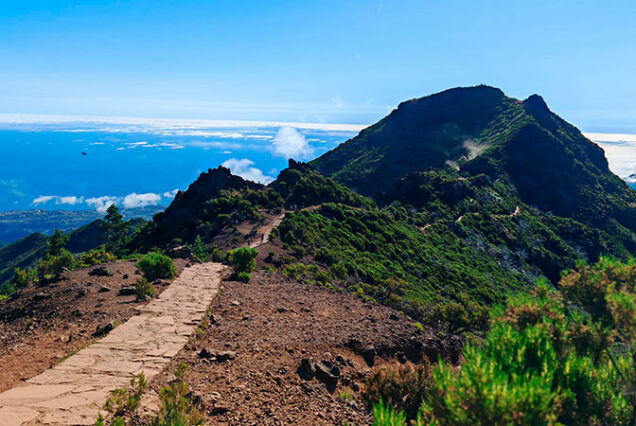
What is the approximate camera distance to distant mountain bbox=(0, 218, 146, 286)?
99.2 meters

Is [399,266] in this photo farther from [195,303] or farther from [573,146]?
[573,146]

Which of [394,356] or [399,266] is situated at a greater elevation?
[394,356]

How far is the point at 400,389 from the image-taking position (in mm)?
6898

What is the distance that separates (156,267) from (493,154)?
104m

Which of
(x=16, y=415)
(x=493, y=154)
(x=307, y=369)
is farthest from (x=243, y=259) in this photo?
(x=493, y=154)

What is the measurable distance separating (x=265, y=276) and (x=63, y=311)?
27.2 ft

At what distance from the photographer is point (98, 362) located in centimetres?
727

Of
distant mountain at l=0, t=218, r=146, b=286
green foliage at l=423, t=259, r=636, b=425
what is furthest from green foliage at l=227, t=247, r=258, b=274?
distant mountain at l=0, t=218, r=146, b=286

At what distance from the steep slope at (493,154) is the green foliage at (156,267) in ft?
228

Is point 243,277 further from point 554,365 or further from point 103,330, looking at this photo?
point 554,365

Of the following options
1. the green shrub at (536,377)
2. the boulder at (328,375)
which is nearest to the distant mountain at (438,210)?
the boulder at (328,375)

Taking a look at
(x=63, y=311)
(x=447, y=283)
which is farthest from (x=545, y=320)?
(x=447, y=283)

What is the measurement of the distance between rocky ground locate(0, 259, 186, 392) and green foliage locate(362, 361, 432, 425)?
6774 millimetres

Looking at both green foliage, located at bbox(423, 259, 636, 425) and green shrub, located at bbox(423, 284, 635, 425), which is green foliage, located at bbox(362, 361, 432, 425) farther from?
green shrub, located at bbox(423, 284, 635, 425)
